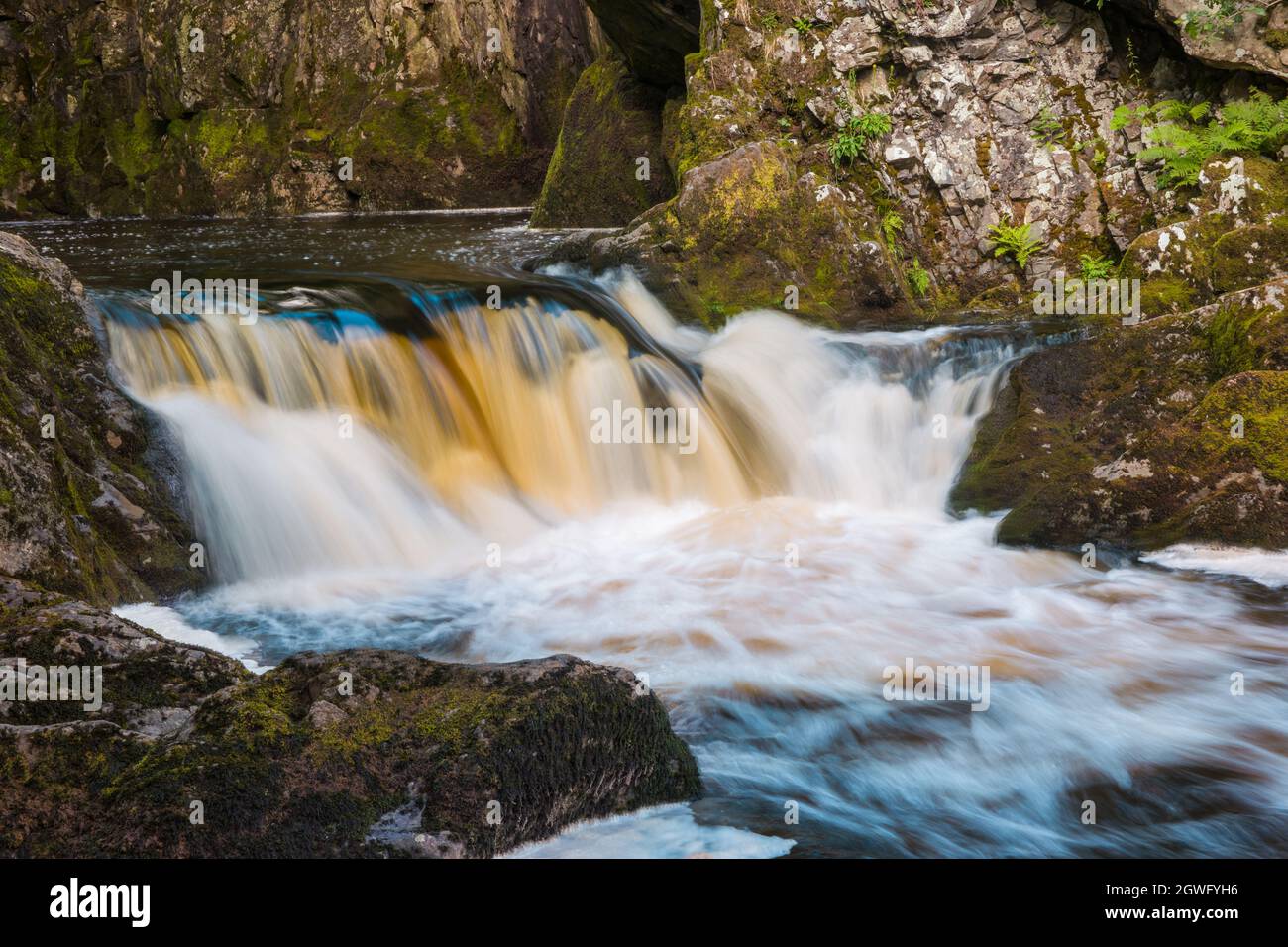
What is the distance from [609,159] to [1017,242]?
6277 millimetres

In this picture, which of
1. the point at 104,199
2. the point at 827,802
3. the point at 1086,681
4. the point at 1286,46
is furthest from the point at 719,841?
the point at 104,199

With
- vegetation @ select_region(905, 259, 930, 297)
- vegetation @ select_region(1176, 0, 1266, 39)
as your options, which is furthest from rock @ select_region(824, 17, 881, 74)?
vegetation @ select_region(1176, 0, 1266, 39)

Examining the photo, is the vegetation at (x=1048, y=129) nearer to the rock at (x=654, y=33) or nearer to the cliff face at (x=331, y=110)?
the rock at (x=654, y=33)

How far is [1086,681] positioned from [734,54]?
808 centimetres

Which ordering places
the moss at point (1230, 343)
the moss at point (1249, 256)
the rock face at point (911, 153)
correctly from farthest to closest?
the rock face at point (911, 153)
the moss at point (1249, 256)
the moss at point (1230, 343)

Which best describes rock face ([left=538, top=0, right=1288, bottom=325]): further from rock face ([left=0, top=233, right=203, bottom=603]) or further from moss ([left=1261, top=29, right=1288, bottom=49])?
rock face ([left=0, top=233, right=203, bottom=603])

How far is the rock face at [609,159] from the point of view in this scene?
1540 cm

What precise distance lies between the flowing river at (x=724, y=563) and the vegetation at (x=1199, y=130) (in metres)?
2.45

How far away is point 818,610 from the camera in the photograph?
23.1 feet

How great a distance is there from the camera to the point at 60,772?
3.47 m

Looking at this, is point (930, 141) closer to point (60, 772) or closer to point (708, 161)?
point (708, 161)

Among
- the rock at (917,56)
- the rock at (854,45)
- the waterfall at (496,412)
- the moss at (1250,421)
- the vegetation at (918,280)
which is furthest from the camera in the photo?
the rock at (854,45)

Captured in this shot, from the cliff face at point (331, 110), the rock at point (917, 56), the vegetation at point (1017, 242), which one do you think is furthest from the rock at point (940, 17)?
the cliff face at point (331, 110)

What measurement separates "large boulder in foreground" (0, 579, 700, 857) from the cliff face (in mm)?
17315
